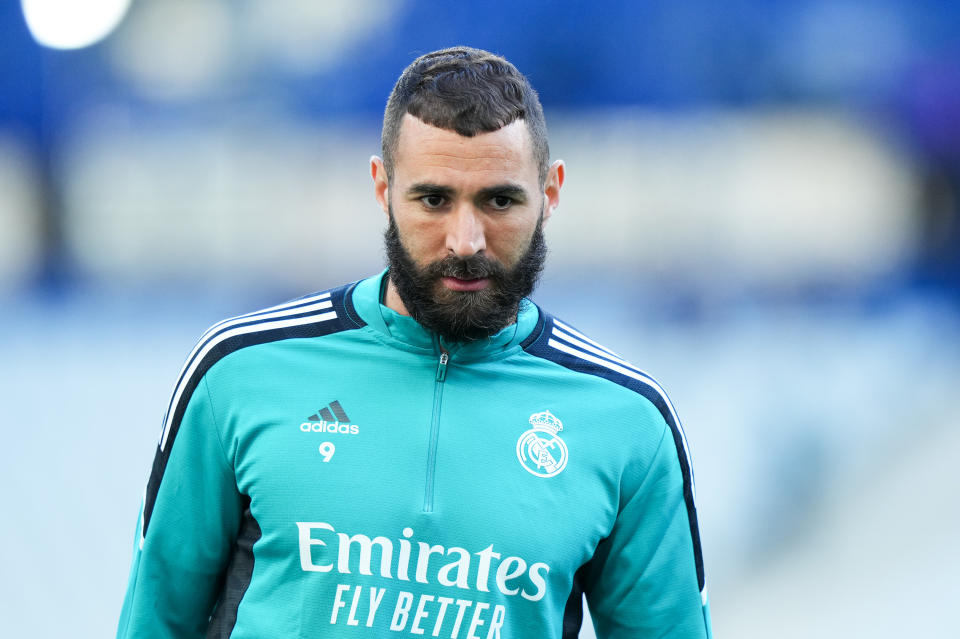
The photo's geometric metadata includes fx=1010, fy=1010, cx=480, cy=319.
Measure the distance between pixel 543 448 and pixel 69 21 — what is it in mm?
4140

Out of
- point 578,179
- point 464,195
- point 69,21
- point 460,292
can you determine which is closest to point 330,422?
point 460,292

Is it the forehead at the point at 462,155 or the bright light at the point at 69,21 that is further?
the bright light at the point at 69,21

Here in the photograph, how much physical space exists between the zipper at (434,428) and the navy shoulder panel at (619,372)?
0.44 feet

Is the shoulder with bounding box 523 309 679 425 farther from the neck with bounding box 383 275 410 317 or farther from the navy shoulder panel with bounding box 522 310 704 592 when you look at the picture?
the neck with bounding box 383 275 410 317

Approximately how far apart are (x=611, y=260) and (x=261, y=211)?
1618mm

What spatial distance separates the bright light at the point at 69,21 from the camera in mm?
4598

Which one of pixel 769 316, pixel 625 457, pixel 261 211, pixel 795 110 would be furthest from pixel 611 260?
pixel 625 457

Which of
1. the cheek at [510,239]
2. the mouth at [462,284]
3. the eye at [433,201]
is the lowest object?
the mouth at [462,284]

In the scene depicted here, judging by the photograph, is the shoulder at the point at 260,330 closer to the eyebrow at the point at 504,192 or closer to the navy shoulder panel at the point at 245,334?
the navy shoulder panel at the point at 245,334

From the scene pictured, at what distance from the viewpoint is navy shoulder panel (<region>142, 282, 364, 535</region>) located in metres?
1.36

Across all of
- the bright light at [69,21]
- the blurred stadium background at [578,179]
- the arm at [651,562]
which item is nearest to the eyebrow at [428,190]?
the arm at [651,562]

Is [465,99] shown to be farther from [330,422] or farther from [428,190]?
[330,422]

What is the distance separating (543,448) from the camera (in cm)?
135

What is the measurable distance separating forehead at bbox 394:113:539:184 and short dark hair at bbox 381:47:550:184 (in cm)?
1
